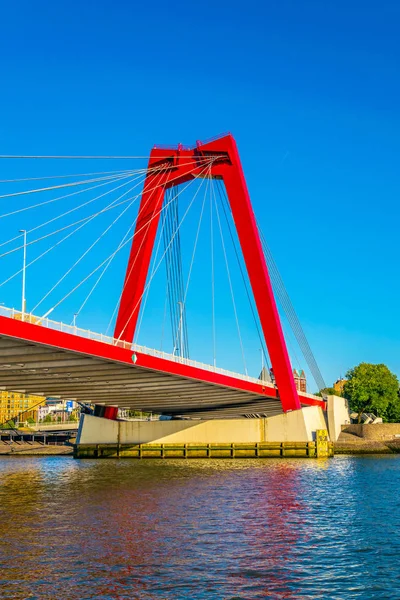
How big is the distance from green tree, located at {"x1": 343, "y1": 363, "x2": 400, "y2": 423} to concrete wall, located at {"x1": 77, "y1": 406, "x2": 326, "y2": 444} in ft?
147

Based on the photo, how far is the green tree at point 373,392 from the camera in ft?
374

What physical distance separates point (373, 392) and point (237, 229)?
65632 mm

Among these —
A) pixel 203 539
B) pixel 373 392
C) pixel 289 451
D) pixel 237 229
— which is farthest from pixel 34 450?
pixel 203 539

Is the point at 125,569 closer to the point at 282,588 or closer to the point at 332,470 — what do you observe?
the point at 282,588

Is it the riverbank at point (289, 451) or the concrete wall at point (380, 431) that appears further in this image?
the concrete wall at point (380, 431)

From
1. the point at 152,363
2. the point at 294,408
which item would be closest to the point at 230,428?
the point at 294,408

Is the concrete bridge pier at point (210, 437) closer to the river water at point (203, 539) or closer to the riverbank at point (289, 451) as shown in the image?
the riverbank at point (289, 451)

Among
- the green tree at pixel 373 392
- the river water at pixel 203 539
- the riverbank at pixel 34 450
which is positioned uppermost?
the green tree at pixel 373 392

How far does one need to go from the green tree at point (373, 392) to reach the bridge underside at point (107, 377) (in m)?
40.9

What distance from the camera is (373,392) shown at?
375 feet

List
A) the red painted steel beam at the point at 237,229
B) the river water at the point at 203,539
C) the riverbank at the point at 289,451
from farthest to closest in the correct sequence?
the riverbank at the point at 289,451, the red painted steel beam at the point at 237,229, the river water at the point at 203,539

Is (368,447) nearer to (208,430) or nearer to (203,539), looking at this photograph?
(208,430)

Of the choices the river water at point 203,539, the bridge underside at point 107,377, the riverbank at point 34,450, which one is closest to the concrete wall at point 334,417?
the bridge underside at point 107,377

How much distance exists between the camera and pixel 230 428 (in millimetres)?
69125
